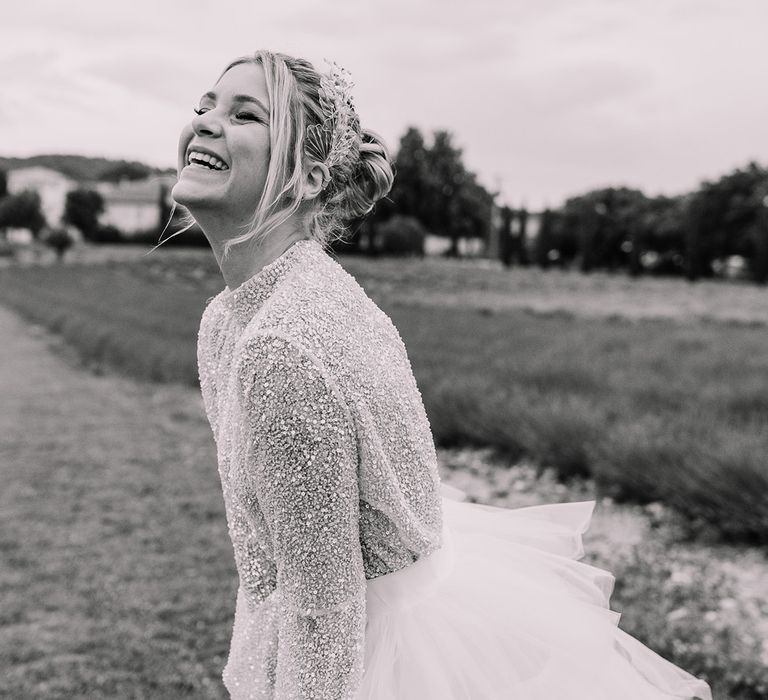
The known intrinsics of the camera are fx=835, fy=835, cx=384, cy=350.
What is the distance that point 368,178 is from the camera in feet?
5.96

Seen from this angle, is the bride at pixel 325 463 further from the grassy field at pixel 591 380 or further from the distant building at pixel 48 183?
the distant building at pixel 48 183

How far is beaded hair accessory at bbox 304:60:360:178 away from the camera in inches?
62.6

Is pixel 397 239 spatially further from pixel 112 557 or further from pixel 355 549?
pixel 355 549

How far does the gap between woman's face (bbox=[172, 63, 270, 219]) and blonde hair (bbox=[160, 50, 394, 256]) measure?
0.02m

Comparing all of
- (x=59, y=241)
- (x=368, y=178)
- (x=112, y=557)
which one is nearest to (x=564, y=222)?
(x=59, y=241)

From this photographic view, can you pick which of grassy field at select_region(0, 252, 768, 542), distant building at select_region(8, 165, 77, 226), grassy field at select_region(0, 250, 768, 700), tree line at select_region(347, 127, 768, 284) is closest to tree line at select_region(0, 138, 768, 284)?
tree line at select_region(347, 127, 768, 284)

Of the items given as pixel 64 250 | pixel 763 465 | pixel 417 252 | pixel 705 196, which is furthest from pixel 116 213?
pixel 763 465

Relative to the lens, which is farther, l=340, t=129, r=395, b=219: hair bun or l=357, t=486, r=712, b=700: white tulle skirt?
l=340, t=129, r=395, b=219: hair bun

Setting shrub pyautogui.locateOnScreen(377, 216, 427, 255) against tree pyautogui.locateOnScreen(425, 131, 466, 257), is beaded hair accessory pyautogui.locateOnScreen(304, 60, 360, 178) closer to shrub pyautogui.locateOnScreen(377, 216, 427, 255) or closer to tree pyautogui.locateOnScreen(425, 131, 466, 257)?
shrub pyautogui.locateOnScreen(377, 216, 427, 255)

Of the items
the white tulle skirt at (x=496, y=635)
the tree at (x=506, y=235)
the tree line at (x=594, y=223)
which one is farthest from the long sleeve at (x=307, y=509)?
the tree at (x=506, y=235)

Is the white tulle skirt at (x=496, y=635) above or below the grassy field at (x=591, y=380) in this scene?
above

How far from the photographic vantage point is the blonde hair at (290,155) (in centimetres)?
152

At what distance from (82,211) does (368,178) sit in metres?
85.7

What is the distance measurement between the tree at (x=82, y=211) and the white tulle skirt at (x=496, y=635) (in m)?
81.2
